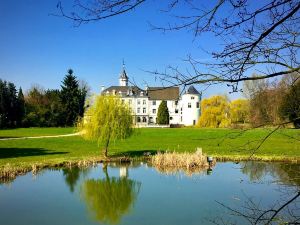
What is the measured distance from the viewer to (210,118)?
193 feet

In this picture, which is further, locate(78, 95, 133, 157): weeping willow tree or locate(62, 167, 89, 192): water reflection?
locate(78, 95, 133, 157): weeping willow tree

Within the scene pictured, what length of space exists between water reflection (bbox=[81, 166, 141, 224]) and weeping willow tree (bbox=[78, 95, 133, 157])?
3.14 m

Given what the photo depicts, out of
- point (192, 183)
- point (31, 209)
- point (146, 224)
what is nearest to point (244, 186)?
point (192, 183)

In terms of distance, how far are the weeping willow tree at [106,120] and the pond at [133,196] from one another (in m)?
2.11

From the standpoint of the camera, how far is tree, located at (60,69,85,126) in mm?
55094

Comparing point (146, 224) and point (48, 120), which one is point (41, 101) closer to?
point (48, 120)

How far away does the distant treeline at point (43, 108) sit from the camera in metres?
52.3

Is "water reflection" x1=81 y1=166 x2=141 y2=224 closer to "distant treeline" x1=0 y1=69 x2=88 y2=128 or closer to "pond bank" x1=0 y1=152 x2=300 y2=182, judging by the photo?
"pond bank" x1=0 y1=152 x2=300 y2=182

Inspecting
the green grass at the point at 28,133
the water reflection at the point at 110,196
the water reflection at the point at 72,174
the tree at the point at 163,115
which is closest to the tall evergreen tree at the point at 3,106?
the green grass at the point at 28,133

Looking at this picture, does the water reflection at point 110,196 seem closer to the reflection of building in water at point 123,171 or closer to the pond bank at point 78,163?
the reflection of building in water at point 123,171

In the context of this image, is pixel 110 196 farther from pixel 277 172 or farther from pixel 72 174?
pixel 277 172

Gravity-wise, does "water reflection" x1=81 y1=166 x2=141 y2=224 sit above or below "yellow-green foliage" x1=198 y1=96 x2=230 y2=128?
below

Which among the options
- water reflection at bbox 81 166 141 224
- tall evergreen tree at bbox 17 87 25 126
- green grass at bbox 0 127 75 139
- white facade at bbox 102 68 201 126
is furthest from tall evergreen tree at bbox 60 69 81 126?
water reflection at bbox 81 166 141 224

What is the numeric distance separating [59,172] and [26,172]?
54.6 inches
